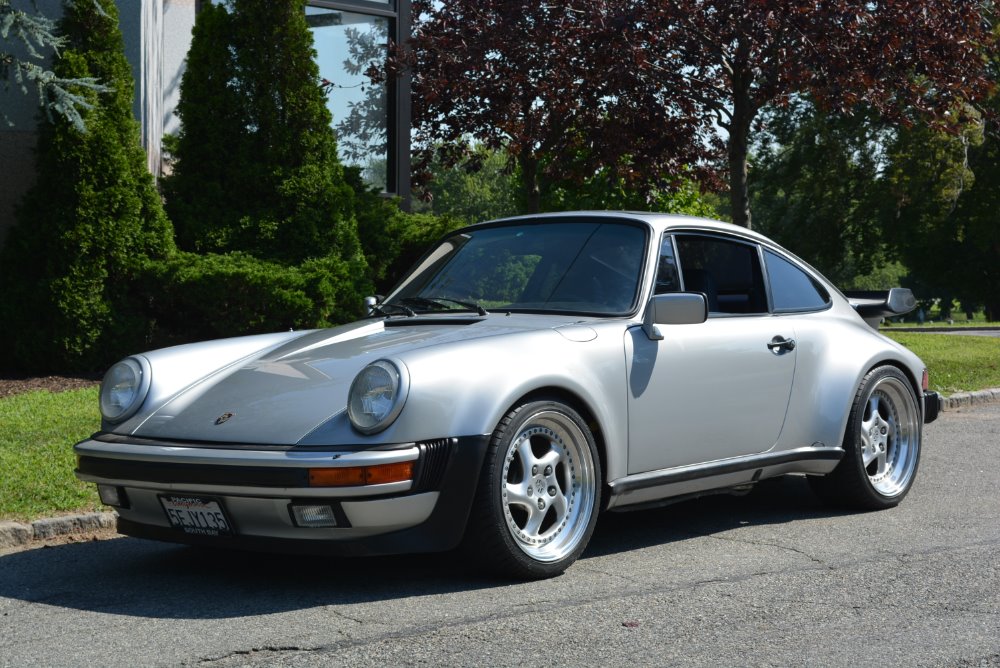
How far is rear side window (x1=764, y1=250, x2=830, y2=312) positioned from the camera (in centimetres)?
678

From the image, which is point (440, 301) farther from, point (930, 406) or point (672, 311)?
point (930, 406)

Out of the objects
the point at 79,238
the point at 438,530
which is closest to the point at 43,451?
the point at 438,530

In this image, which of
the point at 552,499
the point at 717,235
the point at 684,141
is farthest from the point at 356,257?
the point at 552,499

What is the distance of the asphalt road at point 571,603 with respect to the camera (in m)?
4.20

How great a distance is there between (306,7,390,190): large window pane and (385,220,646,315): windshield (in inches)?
376

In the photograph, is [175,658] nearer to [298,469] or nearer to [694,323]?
[298,469]

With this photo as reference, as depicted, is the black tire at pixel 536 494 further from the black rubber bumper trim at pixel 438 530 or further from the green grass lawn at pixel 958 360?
the green grass lawn at pixel 958 360

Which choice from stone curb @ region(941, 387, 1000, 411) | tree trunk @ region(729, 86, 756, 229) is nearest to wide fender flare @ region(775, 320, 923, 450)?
stone curb @ region(941, 387, 1000, 411)

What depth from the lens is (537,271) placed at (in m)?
6.18

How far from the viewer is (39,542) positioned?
20.4ft

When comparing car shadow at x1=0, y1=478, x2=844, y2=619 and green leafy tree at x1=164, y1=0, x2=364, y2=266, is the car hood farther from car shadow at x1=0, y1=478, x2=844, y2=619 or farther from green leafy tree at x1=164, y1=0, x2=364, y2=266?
green leafy tree at x1=164, y1=0, x2=364, y2=266

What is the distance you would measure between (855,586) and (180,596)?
8.96 ft

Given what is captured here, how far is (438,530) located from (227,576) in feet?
3.60

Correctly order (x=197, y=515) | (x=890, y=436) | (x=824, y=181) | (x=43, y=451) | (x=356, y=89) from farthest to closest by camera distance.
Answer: (x=824, y=181) → (x=356, y=89) → (x=43, y=451) → (x=890, y=436) → (x=197, y=515)
